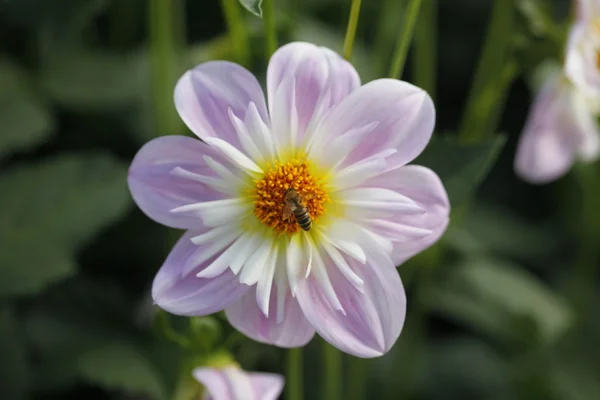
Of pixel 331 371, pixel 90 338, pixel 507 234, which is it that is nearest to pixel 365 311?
pixel 331 371

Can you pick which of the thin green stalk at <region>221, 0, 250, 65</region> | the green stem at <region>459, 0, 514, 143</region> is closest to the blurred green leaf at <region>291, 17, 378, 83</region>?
the green stem at <region>459, 0, 514, 143</region>

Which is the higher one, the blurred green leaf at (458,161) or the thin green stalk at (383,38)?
the blurred green leaf at (458,161)

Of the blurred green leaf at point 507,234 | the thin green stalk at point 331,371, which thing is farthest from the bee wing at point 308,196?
the blurred green leaf at point 507,234

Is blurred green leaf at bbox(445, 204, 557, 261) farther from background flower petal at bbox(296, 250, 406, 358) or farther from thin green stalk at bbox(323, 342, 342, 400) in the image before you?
background flower petal at bbox(296, 250, 406, 358)

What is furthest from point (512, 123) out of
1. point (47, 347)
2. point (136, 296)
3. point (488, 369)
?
point (47, 347)

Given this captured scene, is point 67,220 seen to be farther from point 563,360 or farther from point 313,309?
point 563,360

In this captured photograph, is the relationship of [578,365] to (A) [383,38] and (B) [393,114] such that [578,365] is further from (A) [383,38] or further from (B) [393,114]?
(B) [393,114]

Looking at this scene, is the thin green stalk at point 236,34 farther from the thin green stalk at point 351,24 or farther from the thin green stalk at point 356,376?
the thin green stalk at point 356,376
